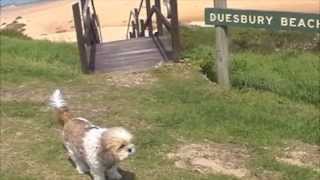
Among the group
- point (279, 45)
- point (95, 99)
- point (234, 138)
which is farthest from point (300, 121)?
point (279, 45)

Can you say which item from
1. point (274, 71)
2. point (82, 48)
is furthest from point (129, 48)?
point (274, 71)

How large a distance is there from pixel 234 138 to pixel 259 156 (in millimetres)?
556

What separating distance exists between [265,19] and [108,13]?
23622mm

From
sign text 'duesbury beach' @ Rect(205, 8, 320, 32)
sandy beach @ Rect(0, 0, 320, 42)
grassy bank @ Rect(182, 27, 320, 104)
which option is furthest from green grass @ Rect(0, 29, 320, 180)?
sandy beach @ Rect(0, 0, 320, 42)

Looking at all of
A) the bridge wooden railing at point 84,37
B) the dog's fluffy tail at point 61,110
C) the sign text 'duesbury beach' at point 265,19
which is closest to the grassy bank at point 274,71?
the sign text 'duesbury beach' at point 265,19

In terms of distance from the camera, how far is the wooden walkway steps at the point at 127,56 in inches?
409

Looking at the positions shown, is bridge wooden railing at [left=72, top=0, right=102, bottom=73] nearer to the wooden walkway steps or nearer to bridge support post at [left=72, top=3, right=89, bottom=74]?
bridge support post at [left=72, top=3, right=89, bottom=74]

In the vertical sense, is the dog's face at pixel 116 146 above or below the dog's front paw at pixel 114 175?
above

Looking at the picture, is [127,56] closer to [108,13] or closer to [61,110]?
[61,110]

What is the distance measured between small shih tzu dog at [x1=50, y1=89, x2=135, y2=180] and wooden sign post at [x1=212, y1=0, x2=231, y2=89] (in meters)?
3.04

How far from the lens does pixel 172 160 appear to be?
21.9 ft

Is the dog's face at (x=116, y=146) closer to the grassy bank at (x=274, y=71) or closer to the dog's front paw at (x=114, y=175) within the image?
the dog's front paw at (x=114, y=175)

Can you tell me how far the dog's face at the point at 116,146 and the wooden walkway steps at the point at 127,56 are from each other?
4793mm

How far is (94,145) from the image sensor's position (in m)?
5.52
